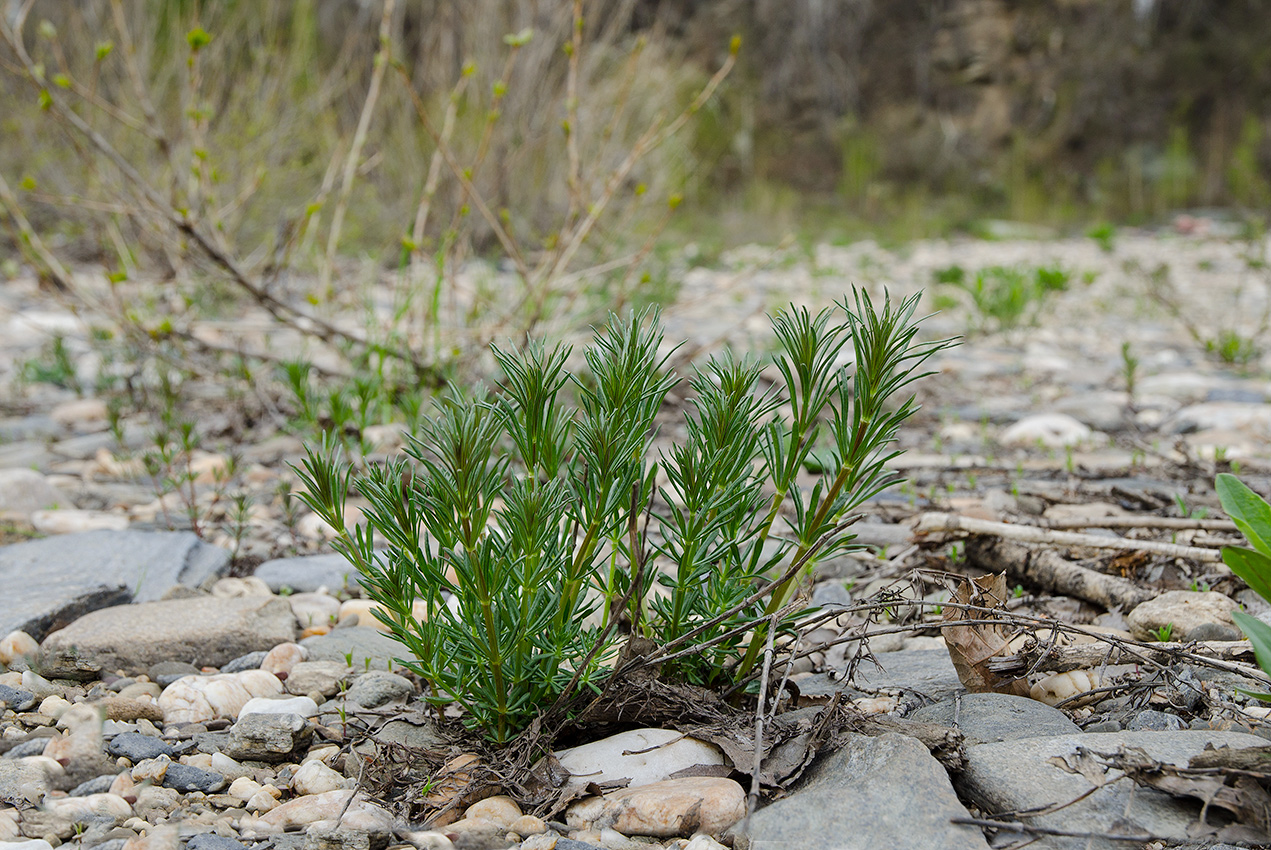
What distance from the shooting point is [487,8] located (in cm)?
642

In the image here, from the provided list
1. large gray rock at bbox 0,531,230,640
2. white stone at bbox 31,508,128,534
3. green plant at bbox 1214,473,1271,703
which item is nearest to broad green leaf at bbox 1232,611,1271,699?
green plant at bbox 1214,473,1271,703

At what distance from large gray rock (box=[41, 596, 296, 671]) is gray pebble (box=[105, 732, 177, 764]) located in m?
0.29

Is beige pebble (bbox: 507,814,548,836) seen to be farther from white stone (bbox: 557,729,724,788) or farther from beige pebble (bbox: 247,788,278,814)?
beige pebble (bbox: 247,788,278,814)

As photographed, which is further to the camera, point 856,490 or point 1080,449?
point 1080,449

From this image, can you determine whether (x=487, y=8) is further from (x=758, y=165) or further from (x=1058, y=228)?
(x=758, y=165)

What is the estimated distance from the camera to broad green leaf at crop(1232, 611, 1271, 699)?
3.56 ft

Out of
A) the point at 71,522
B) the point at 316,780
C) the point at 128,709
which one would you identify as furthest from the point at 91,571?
the point at 316,780

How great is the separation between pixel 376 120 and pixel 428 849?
689 centimetres

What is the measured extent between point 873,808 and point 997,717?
35 centimetres

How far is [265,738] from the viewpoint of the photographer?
1335mm

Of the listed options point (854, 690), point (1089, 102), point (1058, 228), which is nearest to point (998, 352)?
point (854, 690)

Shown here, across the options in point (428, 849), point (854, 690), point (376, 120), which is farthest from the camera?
point (376, 120)

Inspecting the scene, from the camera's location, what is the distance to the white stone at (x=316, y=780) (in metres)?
1.25

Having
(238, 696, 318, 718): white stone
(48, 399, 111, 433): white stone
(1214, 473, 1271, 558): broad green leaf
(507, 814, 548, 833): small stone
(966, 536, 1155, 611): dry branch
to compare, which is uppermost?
(48, 399, 111, 433): white stone
